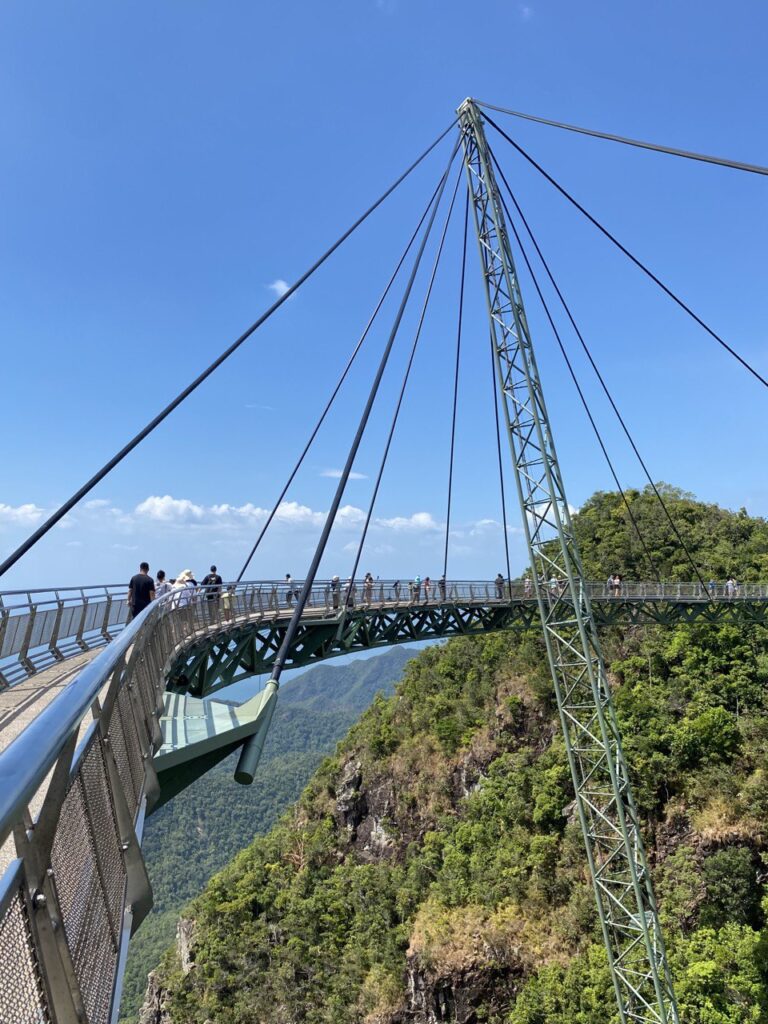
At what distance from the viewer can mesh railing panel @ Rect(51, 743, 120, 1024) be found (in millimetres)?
2107

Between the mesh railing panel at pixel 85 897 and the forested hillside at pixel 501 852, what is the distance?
2278cm

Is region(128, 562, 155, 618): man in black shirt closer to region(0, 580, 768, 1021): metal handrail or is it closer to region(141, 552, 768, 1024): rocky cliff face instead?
region(0, 580, 768, 1021): metal handrail

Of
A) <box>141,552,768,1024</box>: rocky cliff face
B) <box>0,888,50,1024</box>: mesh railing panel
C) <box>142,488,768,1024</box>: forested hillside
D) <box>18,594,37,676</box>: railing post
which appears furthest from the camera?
<box>142,488,768,1024</box>: forested hillside

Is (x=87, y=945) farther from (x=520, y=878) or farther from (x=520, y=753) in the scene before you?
(x=520, y=753)

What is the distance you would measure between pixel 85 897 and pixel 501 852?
1209 inches

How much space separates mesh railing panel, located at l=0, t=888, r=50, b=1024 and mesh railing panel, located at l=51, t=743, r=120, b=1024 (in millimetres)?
242

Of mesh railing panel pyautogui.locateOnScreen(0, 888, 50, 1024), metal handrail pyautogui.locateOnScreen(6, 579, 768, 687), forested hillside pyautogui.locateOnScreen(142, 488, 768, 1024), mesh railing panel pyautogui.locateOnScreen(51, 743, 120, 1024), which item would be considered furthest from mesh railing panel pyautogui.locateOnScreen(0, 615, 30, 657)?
forested hillside pyautogui.locateOnScreen(142, 488, 768, 1024)

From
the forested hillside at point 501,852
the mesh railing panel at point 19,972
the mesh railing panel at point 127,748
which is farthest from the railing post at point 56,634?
the forested hillside at point 501,852

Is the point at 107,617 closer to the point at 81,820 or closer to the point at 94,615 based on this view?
the point at 94,615

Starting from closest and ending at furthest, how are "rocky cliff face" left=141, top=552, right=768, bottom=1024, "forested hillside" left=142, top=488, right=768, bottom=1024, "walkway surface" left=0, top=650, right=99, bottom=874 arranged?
"walkway surface" left=0, top=650, right=99, bottom=874 → "rocky cliff face" left=141, top=552, right=768, bottom=1024 → "forested hillside" left=142, top=488, right=768, bottom=1024

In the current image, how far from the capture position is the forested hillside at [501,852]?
23219 millimetres

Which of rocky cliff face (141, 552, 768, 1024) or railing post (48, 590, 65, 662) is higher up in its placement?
railing post (48, 590, 65, 662)

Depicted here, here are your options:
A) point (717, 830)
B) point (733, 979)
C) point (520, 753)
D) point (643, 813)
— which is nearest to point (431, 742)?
point (520, 753)

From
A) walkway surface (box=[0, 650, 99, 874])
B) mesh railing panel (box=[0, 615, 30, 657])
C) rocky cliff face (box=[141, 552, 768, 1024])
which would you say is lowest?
rocky cliff face (box=[141, 552, 768, 1024])
